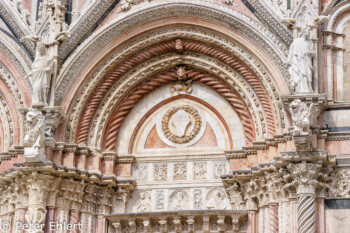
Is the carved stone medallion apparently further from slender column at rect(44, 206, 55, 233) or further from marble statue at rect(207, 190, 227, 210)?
slender column at rect(44, 206, 55, 233)

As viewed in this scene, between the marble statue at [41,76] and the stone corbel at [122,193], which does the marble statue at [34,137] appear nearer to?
the marble statue at [41,76]

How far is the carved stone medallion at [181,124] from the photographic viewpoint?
1720 centimetres

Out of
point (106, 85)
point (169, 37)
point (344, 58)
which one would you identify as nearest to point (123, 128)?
point (106, 85)

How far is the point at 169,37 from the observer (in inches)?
673

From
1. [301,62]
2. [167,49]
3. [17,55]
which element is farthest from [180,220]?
[17,55]

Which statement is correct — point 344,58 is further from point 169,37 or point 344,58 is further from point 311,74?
point 169,37

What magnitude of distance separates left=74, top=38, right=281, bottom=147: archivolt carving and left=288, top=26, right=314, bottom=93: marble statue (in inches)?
37.6

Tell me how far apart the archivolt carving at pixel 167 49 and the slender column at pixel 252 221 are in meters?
1.56

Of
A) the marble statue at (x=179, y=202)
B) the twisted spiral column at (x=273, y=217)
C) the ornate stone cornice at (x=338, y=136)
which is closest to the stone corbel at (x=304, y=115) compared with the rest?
the ornate stone cornice at (x=338, y=136)

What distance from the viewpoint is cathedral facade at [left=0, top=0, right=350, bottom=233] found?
15.7 meters

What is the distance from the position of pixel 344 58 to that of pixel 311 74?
1045 millimetres

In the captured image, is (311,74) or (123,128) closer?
(311,74)

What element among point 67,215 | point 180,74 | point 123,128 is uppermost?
point 180,74

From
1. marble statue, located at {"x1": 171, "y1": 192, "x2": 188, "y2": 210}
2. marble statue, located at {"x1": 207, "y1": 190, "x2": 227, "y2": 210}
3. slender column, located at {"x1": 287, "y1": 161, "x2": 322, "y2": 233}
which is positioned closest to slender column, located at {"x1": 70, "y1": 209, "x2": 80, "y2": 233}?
marble statue, located at {"x1": 171, "y1": 192, "x2": 188, "y2": 210}
